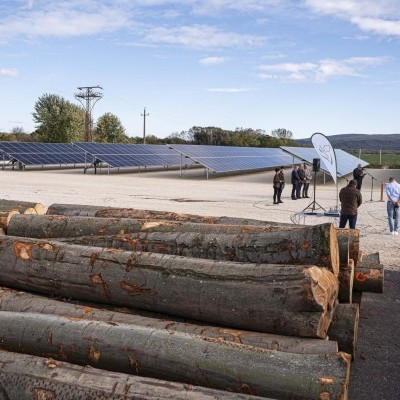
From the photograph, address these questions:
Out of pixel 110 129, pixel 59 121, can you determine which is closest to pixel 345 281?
pixel 59 121

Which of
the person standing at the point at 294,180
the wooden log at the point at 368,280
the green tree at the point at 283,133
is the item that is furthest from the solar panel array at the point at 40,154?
the green tree at the point at 283,133

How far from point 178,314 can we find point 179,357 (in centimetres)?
79

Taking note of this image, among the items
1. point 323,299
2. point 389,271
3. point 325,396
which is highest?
point 323,299

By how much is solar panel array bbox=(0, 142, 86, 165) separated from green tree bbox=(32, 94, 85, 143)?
26354mm

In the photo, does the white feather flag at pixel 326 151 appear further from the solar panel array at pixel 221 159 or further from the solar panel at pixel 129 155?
the solar panel at pixel 129 155

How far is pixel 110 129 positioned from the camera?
76.2 m

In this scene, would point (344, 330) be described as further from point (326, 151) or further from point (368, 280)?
point (326, 151)

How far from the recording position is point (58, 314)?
423 cm

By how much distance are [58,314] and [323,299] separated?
204 cm

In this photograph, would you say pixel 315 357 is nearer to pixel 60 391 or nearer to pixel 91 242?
pixel 60 391

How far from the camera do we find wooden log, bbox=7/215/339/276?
4344mm

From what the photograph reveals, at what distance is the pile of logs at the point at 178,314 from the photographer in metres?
3.23

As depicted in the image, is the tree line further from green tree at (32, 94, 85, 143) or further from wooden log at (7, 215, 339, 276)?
wooden log at (7, 215, 339, 276)

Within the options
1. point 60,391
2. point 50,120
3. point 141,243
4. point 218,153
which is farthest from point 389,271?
point 50,120
